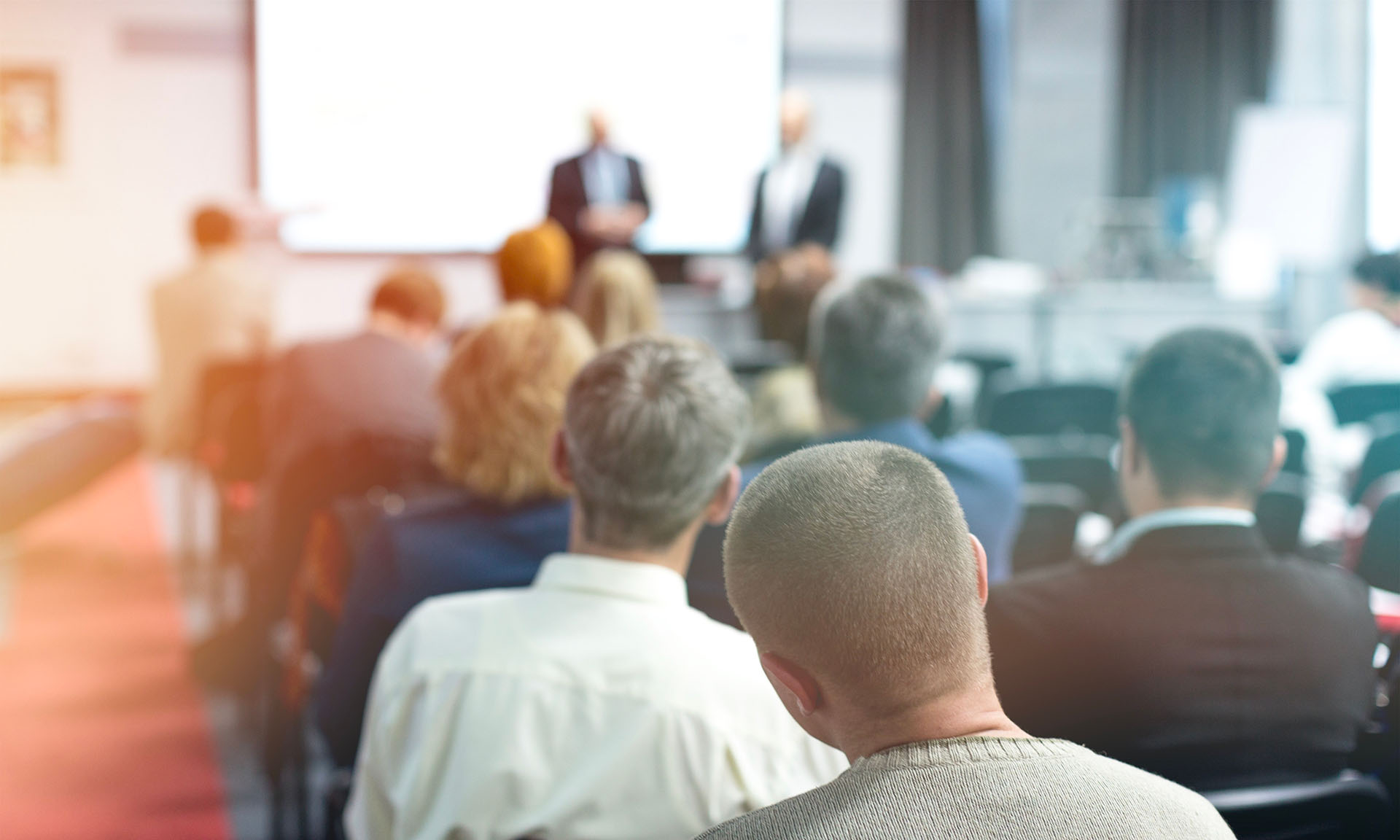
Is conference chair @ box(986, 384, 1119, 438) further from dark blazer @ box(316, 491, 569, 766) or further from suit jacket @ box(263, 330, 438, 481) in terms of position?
dark blazer @ box(316, 491, 569, 766)

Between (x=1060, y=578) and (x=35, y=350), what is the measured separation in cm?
788

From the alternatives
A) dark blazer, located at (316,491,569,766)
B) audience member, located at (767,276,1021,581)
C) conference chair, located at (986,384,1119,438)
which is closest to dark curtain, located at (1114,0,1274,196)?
conference chair, located at (986,384,1119,438)

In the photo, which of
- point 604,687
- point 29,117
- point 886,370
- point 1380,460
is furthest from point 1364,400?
point 29,117

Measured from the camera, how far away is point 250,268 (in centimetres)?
507

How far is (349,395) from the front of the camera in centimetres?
296

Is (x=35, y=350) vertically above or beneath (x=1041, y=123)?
beneath

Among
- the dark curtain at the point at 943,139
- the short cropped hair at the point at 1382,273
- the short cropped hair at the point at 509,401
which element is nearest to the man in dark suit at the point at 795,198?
the dark curtain at the point at 943,139

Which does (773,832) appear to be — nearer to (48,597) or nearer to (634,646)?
(634,646)

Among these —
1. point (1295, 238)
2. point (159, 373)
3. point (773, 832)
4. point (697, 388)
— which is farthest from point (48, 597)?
point (1295, 238)

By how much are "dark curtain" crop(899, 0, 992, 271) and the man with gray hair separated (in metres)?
7.91

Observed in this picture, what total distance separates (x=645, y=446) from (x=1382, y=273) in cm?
371

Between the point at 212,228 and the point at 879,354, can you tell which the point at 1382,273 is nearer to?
the point at 879,354

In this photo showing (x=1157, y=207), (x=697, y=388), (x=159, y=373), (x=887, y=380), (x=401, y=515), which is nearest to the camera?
(x=697, y=388)

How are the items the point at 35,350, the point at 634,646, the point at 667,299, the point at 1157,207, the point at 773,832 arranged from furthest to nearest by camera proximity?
the point at 1157,207 < the point at 35,350 < the point at 667,299 < the point at 634,646 < the point at 773,832
